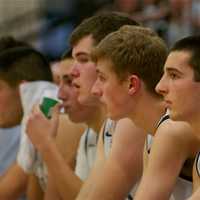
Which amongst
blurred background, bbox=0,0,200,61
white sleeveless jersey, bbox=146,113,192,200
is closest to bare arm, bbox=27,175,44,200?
white sleeveless jersey, bbox=146,113,192,200

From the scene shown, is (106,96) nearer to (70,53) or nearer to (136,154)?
(136,154)

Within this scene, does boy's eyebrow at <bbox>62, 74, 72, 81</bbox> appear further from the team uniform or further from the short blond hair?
the short blond hair

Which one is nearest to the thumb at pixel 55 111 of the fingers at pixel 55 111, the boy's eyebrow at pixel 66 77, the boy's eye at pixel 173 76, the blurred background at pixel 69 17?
the fingers at pixel 55 111

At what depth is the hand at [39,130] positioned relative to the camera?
12.8ft

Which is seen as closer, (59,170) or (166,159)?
(166,159)

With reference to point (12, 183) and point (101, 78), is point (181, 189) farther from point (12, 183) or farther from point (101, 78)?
point (12, 183)

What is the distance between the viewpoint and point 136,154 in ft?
11.2

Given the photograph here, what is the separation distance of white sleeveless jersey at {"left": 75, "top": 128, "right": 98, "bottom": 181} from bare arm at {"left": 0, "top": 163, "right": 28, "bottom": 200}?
336 millimetres

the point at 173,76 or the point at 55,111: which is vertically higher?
the point at 173,76

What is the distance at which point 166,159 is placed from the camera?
2.98 metres

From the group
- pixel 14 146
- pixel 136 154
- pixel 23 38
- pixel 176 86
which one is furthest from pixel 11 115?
pixel 23 38

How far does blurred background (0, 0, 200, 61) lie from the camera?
24.2 ft

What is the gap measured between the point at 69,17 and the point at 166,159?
6535 millimetres

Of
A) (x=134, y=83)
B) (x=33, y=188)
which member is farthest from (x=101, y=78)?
(x=33, y=188)
